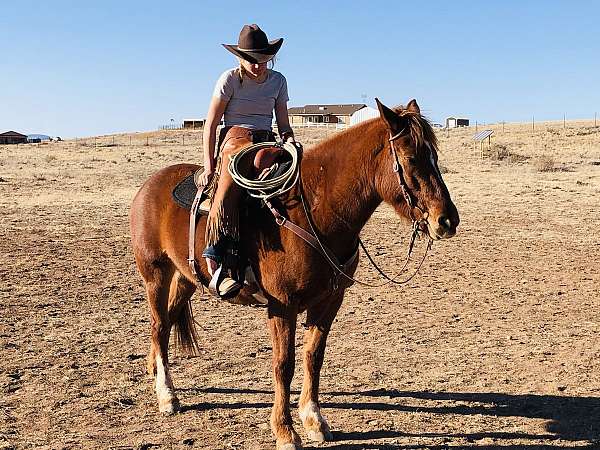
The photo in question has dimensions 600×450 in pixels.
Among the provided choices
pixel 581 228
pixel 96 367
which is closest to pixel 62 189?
pixel 581 228

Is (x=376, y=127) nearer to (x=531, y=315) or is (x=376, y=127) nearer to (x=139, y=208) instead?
(x=139, y=208)

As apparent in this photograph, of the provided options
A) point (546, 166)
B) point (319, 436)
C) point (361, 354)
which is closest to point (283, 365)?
point (319, 436)

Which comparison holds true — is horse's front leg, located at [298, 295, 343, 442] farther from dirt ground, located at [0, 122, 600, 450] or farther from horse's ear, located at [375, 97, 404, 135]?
horse's ear, located at [375, 97, 404, 135]

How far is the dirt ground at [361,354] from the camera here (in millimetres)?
5102

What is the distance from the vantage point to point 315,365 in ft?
16.9

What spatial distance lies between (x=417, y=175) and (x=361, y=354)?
3092mm

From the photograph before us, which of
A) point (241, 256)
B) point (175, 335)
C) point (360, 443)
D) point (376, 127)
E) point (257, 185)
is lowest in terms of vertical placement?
point (360, 443)

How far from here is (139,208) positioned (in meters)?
5.95

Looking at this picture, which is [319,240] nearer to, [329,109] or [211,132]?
[211,132]

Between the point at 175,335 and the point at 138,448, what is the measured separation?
1.51 metres

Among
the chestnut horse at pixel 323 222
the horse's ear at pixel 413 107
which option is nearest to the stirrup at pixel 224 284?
the chestnut horse at pixel 323 222

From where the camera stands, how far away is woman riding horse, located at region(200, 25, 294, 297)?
4.64 m

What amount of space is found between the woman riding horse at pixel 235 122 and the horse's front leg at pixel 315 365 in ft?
2.24

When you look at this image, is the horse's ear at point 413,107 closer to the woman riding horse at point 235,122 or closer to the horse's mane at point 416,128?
the horse's mane at point 416,128
